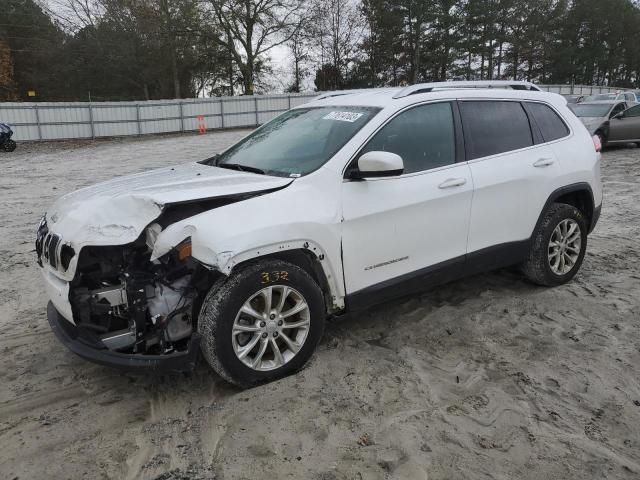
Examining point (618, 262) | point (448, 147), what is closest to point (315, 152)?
point (448, 147)

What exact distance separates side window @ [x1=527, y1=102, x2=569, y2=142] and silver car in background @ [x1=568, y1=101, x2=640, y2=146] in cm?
1208

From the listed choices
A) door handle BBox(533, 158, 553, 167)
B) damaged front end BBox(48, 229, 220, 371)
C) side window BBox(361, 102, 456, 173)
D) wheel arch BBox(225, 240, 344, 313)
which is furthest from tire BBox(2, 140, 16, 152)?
door handle BBox(533, 158, 553, 167)

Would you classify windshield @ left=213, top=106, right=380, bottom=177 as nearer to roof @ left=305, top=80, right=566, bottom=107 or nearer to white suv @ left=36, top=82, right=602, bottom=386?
white suv @ left=36, top=82, right=602, bottom=386

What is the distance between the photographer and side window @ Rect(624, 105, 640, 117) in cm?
1583

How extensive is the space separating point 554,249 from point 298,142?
2.56 m

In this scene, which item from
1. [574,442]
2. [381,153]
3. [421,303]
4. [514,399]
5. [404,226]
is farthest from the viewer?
[421,303]

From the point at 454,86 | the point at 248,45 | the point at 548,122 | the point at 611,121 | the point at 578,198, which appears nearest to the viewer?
the point at 454,86

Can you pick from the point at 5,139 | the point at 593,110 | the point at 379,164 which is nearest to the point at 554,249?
the point at 379,164

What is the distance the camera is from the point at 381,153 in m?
3.37

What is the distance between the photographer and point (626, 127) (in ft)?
51.6

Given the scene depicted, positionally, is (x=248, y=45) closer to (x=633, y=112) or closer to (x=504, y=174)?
(x=633, y=112)

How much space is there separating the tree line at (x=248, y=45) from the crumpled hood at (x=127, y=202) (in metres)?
31.5

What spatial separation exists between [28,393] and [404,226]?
2.66 meters

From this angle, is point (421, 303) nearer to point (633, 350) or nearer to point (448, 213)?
point (448, 213)
